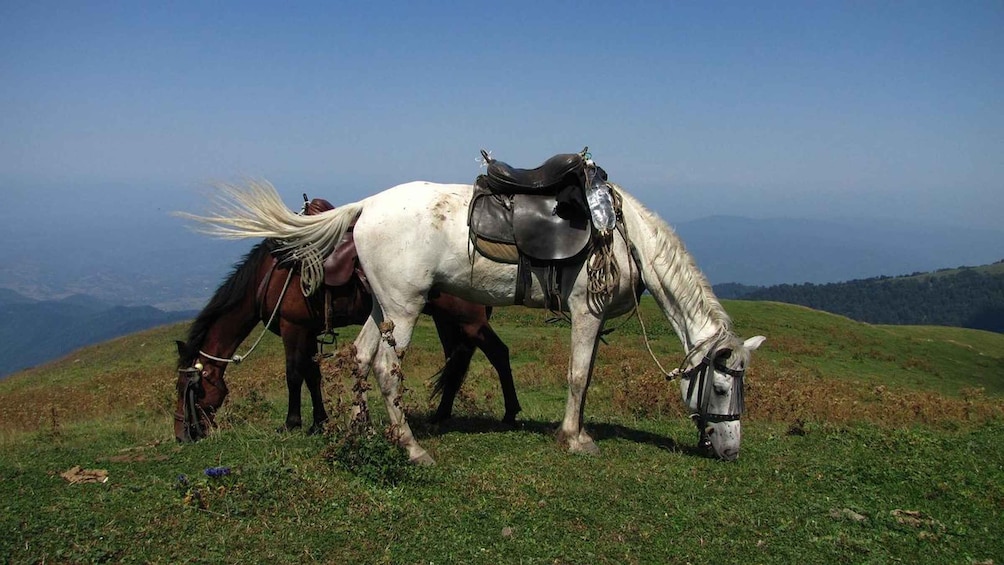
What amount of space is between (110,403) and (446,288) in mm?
8532

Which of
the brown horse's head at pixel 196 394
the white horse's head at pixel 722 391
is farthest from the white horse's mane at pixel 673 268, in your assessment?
the brown horse's head at pixel 196 394

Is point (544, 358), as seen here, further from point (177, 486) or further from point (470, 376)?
point (177, 486)

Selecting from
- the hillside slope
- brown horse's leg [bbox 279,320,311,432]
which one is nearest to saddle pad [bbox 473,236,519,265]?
the hillside slope

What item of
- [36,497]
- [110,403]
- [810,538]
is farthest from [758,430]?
[110,403]

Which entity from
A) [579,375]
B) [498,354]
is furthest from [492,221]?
[498,354]

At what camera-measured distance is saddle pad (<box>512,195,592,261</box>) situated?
6719 mm

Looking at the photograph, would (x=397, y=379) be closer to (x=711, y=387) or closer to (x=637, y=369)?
(x=711, y=387)

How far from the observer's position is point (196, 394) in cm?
802

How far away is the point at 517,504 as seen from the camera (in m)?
5.34

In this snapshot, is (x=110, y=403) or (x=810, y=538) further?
(x=110, y=403)

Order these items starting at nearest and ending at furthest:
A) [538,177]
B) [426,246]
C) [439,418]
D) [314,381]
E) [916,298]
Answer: [426,246]
[538,177]
[314,381]
[439,418]
[916,298]

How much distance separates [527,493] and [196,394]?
4517mm

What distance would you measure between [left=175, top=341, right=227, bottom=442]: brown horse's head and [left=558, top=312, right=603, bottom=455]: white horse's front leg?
4.11 metres

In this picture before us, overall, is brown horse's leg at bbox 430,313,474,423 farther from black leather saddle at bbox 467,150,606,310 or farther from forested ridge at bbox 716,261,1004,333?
forested ridge at bbox 716,261,1004,333
